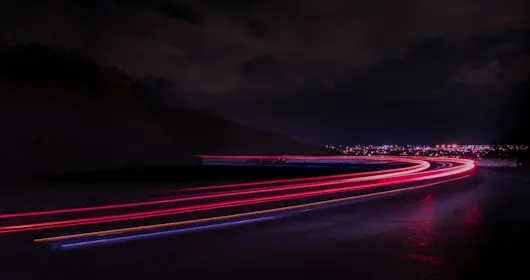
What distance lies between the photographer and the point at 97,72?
150 meters

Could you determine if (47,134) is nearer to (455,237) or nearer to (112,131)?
(112,131)

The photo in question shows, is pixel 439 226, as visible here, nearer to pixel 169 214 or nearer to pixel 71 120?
pixel 169 214

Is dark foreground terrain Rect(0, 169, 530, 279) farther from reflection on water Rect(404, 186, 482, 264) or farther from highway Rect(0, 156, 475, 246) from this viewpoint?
highway Rect(0, 156, 475, 246)

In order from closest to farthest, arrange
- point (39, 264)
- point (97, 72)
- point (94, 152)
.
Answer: point (39, 264) < point (94, 152) < point (97, 72)

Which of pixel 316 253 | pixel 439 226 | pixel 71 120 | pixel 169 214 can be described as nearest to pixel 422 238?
pixel 439 226

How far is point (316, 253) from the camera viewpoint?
1002 centimetres

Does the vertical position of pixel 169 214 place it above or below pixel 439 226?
above

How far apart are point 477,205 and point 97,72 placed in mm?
142226

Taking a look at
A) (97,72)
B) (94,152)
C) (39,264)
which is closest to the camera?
(39,264)

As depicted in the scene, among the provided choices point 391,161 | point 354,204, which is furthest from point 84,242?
point 391,161

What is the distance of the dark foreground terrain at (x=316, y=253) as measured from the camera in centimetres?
837

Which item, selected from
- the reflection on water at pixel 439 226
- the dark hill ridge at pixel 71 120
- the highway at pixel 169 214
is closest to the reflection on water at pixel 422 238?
the reflection on water at pixel 439 226

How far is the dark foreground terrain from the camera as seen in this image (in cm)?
837

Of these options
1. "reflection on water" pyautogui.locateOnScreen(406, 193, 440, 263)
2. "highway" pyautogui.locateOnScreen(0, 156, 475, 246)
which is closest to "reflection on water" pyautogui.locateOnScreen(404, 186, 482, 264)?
"reflection on water" pyautogui.locateOnScreen(406, 193, 440, 263)
